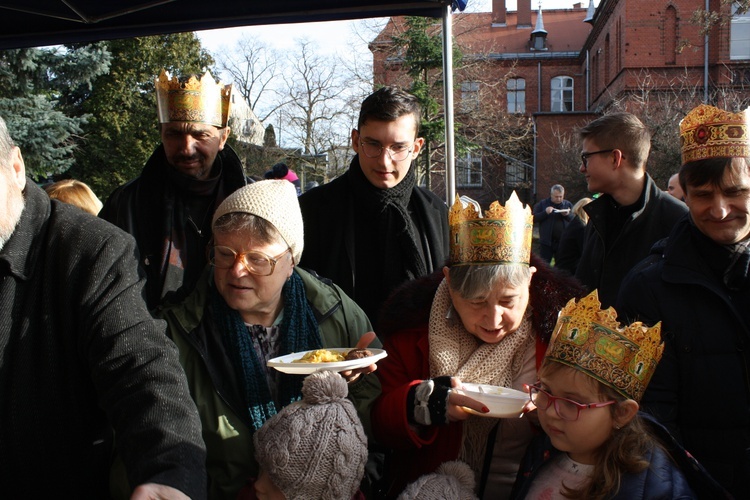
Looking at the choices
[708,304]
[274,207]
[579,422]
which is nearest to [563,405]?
[579,422]

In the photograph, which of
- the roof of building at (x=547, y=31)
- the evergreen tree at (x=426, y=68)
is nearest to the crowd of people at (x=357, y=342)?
the evergreen tree at (x=426, y=68)

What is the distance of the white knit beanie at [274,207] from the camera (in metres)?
2.74

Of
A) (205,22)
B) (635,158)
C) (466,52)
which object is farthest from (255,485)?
(466,52)

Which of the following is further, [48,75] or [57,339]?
[48,75]

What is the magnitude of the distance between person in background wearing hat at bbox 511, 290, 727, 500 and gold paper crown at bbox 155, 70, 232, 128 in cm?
231

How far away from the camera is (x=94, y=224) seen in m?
2.26

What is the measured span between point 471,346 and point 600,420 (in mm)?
689

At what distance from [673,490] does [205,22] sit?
4125 mm

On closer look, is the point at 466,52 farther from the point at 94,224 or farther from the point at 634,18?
the point at 94,224

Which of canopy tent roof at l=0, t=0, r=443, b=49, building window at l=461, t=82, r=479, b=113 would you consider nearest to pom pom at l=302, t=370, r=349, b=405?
canopy tent roof at l=0, t=0, r=443, b=49

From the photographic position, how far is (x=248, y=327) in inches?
110

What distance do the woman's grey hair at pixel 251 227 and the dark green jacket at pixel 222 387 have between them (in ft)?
0.77

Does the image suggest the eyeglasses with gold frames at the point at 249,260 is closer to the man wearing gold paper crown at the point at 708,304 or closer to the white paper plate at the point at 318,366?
the white paper plate at the point at 318,366

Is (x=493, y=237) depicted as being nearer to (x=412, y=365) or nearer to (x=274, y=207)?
(x=412, y=365)
